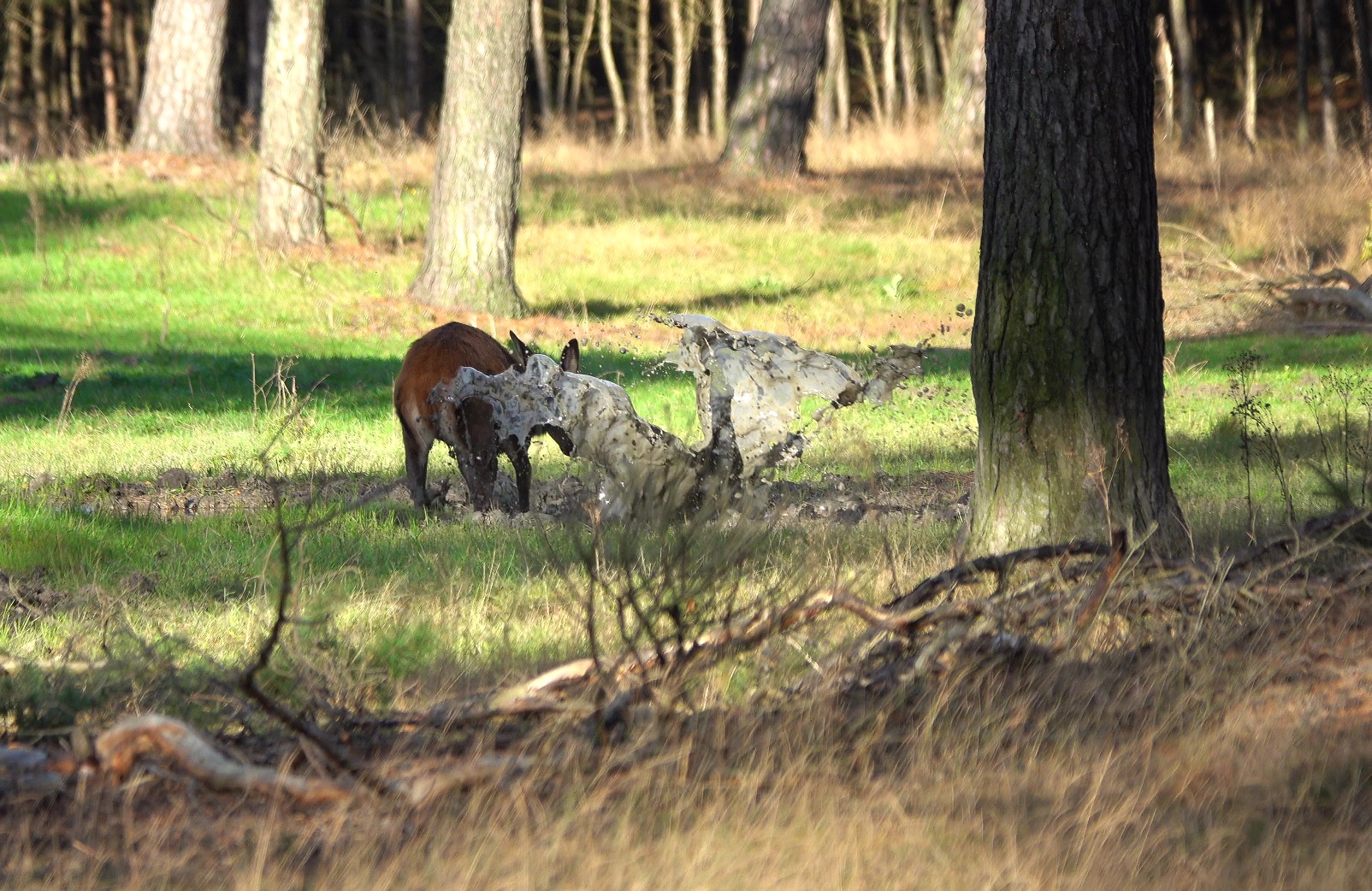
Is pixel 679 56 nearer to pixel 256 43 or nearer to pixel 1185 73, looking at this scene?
pixel 256 43

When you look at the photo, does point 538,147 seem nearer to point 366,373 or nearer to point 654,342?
point 654,342

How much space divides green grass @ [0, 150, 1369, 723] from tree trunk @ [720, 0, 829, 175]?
988 mm

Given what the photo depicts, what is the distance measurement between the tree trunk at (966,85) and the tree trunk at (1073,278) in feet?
69.0

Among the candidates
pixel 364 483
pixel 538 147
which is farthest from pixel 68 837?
pixel 538 147

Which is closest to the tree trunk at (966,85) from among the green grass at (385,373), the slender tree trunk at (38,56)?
the green grass at (385,373)

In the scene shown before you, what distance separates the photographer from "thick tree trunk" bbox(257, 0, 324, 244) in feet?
54.6

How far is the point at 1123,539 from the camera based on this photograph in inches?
171

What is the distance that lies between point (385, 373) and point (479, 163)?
131 inches

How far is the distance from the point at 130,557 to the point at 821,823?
4333 mm

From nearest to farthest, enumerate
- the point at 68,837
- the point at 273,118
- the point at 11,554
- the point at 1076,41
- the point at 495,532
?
the point at 68,837
the point at 1076,41
the point at 11,554
the point at 495,532
the point at 273,118

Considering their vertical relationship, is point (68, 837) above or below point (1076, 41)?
below

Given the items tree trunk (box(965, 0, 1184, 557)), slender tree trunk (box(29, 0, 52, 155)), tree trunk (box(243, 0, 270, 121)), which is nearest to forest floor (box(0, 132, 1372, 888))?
tree trunk (box(965, 0, 1184, 557))

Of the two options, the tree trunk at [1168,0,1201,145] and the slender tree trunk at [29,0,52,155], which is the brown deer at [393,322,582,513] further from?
the slender tree trunk at [29,0,52,155]

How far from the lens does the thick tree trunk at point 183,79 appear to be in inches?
878
